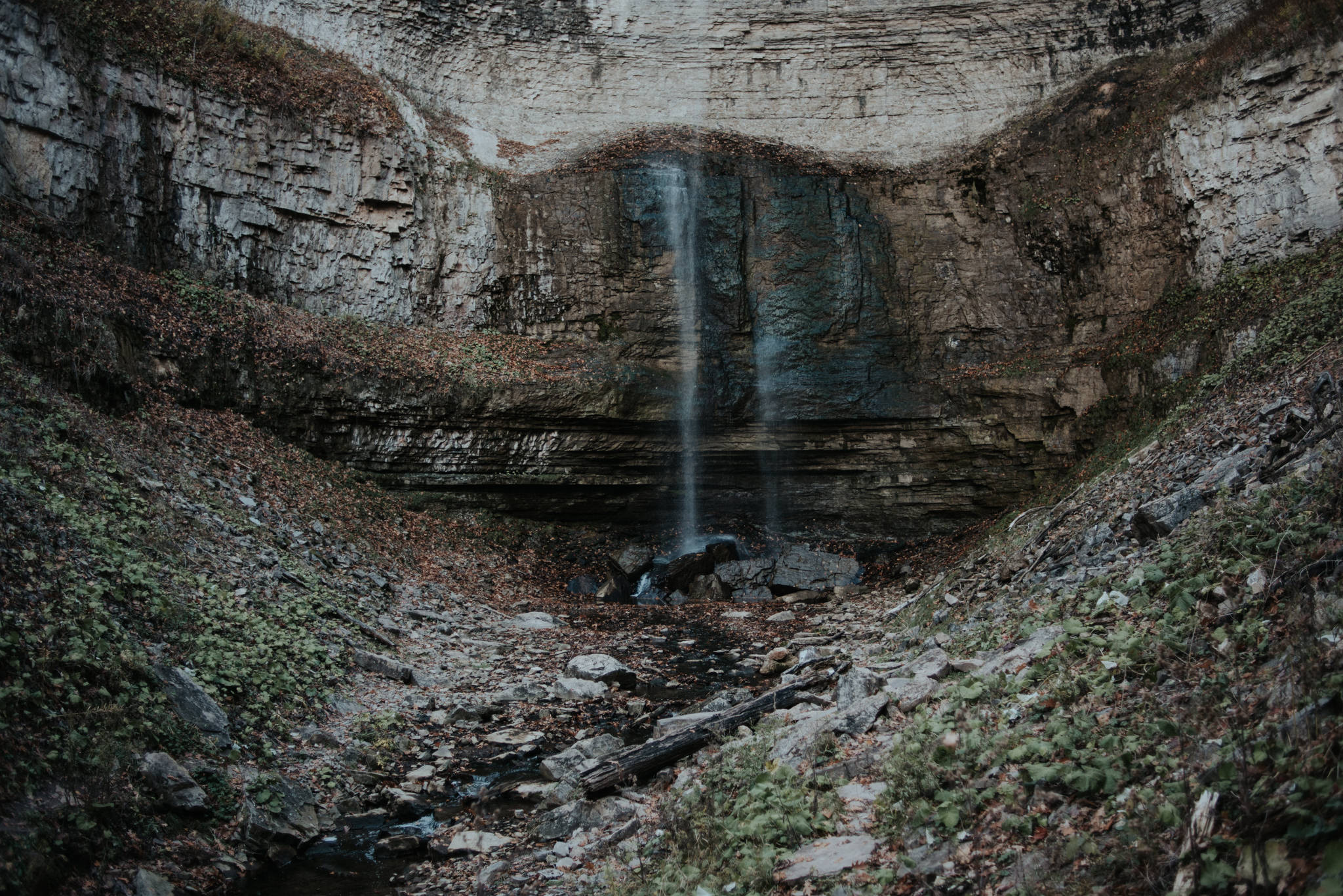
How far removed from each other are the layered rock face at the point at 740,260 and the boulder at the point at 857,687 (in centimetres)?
1075

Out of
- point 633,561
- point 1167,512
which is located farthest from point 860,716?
point 633,561

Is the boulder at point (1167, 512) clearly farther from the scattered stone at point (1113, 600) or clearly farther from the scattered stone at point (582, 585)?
the scattered stone at point (582, 585)

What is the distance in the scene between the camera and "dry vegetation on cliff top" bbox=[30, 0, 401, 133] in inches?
553

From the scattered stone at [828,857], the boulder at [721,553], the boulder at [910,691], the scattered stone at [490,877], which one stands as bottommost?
the scattered stone at [490,877]

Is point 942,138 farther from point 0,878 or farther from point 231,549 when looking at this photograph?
point 0,878

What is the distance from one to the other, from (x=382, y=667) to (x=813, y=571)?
9.14 meters

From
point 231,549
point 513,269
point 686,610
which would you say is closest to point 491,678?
point 231,549

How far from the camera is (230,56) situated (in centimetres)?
1630

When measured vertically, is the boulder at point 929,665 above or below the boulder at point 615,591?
above

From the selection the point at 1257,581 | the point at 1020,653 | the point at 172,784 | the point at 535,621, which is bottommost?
the point at 535,621

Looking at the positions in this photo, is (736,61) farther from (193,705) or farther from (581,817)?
(581,817)

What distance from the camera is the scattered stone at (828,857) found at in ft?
11.7

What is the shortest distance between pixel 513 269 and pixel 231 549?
34.2 ft

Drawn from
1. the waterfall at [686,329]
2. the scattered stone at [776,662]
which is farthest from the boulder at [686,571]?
the scattered stone at [776,662]
